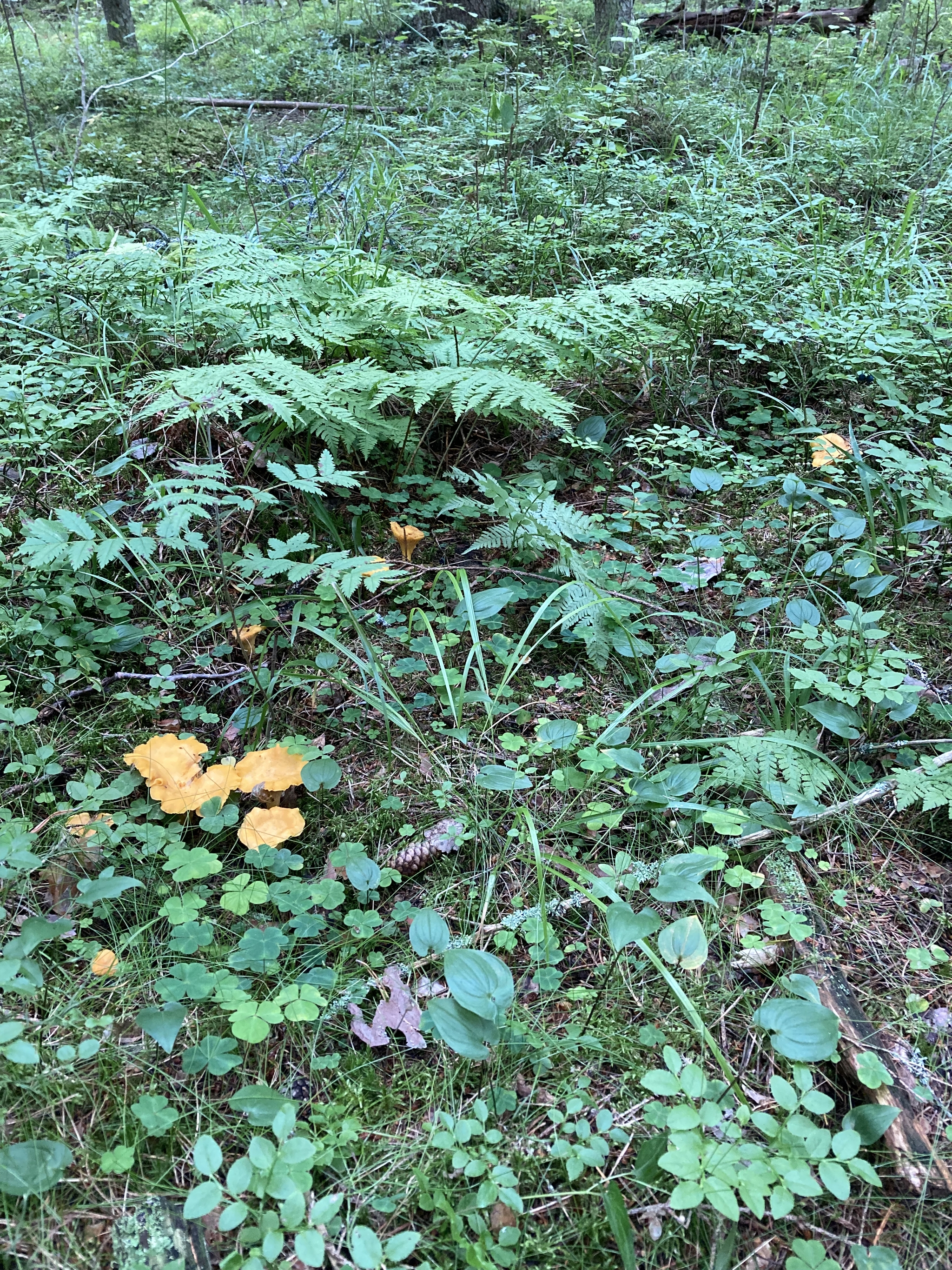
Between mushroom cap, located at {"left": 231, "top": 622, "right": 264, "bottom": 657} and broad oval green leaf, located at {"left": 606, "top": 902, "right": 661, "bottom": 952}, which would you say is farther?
mushroom cap, located at {"left": 231, "top": 622, "right": 264, "bottom": 657}

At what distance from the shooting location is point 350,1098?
1.44m

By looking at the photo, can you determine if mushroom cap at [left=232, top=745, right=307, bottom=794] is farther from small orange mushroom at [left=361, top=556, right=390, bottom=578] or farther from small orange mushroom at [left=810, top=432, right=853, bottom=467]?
small orange mushroom at [left=810, top=432, right=853, bottom=467]

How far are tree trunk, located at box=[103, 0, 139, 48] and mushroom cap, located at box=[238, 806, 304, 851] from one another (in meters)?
11.0

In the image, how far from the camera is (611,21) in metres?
7.54

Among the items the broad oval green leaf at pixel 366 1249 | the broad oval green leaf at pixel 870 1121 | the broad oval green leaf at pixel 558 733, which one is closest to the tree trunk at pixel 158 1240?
the broad oval green leaf at pixel 366 1249

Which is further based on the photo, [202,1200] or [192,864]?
[192,864]

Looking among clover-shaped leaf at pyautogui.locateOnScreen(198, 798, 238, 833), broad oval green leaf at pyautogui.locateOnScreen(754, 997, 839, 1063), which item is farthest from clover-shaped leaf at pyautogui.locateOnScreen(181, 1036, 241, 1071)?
broad oval green leaf at pyautogui.locateOnScreen(754, 997, 839, 1063)

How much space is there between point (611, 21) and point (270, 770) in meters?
8.42

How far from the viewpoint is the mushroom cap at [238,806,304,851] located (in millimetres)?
1827

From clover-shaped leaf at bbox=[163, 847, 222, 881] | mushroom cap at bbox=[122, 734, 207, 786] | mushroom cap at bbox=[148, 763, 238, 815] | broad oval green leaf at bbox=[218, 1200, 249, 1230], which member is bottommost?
broad oval green leaf at bbox=[218, 1200, 249, 1230]

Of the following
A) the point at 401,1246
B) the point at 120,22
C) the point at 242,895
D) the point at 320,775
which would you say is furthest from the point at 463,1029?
the point at 120,22

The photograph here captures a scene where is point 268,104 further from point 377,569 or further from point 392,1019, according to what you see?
point 392,1019

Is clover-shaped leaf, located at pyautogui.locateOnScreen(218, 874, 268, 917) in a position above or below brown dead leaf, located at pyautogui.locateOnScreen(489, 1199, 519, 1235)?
above

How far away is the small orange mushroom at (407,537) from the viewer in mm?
2574
